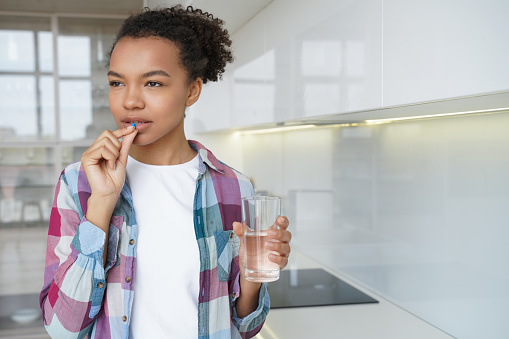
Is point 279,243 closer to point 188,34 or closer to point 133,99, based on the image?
point 133,99

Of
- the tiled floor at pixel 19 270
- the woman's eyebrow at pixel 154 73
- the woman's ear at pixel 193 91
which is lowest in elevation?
the tiled floor at pixel 19 270

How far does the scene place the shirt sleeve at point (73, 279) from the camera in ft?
3.02

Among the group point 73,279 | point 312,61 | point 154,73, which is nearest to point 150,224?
point 73,279

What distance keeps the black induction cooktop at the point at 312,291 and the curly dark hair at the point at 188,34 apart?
3.17 feet

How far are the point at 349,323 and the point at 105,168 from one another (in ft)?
3.36

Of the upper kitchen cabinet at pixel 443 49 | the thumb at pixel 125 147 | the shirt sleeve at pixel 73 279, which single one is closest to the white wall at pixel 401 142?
the upper kitchen cabinet at pixel 443 49

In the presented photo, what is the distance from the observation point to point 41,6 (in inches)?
149

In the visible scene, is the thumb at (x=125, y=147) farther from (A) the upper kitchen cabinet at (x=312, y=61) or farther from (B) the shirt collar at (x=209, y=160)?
(A) the upper kitchen cabinet at (x=312, y=61)

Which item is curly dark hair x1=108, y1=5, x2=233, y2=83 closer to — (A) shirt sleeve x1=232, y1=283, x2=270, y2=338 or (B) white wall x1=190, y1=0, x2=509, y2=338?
(B) white wall x1=190, y1=0, x2=509, y2=338

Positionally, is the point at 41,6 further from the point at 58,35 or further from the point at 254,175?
the point at 254,175

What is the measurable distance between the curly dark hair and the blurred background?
345 mm

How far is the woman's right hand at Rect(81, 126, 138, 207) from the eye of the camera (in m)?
0.94

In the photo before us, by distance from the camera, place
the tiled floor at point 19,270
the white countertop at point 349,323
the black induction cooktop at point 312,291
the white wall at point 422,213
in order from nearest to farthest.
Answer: the white wall at point 422,213, the white countertop at point 349,323, the black induction cooktop at point 312,291, the tiled floor at point 19,270

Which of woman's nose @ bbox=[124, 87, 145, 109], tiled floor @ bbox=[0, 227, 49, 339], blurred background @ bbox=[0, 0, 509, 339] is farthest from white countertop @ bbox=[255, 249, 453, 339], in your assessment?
tiled floor @ bbox=[0, 227, 49, 339]
